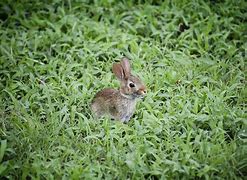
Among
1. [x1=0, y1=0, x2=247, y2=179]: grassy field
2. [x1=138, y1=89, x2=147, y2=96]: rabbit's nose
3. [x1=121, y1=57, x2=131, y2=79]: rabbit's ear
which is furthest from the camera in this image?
[x1=121, y1=57, x2=131, y2=79]: rabbit's ear

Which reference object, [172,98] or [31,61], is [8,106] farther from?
[172,98]

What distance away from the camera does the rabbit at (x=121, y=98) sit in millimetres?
5848

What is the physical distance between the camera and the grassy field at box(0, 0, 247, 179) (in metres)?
5.12

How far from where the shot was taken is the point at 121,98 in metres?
5.93

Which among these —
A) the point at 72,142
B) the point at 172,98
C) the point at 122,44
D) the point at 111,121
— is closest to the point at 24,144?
the point at 72,142

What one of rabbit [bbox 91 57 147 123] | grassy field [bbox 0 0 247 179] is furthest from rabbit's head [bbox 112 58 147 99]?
grassy field [bbox 0 0 247 179]

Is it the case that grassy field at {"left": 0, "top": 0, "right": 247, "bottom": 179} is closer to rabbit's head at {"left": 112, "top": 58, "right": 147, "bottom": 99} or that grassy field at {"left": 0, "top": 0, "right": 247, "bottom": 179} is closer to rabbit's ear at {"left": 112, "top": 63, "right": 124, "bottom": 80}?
rabbit's head at {"left": 112, "top": 58, "right": 147, "bottom": 99}

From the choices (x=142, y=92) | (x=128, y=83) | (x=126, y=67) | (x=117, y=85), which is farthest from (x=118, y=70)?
(x=117, y=85)

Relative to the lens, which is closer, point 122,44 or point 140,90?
point 140,90

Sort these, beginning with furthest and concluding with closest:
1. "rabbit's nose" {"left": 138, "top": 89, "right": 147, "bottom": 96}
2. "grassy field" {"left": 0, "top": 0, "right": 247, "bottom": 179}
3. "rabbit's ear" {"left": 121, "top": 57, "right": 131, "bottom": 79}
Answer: "rabbit's ear" {"left": 121, "top": 57, "right": 131, "bottom": 79}
"rabbit's nose" {"left": 138, "top": 89, "right": 147, "bottom": 96}
"grassy field" {"left": 0, "top": 0, "right": 247, "bottom": 179}

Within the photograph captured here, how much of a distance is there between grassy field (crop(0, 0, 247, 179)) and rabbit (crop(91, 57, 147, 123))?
12 centimetres

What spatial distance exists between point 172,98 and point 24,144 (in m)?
1.70

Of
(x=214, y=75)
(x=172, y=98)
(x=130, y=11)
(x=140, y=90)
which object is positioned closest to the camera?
(x=140, y=90)

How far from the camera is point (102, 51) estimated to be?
7.01 meters
